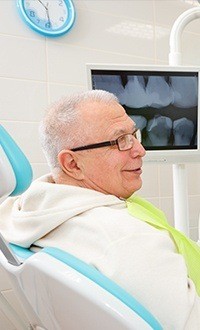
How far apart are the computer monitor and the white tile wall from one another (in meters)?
0.65

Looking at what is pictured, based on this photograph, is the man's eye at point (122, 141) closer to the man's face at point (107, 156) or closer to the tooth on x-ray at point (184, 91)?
the man's face at point (107, 156)

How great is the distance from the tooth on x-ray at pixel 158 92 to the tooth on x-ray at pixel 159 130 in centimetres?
7

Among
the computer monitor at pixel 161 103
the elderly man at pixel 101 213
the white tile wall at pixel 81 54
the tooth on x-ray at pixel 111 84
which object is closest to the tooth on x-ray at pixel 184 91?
the computer monitor at pixel 161 103

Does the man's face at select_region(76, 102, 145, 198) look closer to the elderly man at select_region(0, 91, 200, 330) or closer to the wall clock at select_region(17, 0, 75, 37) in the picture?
the elderly man at select_region(0, 91, 200, 330)

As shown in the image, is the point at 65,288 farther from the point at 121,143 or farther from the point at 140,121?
the point at 140,121

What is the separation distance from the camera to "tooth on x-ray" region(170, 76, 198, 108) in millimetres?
1651

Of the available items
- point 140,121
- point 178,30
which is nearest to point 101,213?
point 140,121

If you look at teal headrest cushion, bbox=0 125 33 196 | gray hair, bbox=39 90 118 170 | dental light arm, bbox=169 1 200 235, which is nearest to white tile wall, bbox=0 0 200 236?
dental light arm, bbox=169 1 200 235

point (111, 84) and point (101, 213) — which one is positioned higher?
point (111, 84)

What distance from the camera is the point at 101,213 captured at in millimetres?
902

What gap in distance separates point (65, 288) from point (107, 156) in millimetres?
529

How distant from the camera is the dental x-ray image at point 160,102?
62.0 inches

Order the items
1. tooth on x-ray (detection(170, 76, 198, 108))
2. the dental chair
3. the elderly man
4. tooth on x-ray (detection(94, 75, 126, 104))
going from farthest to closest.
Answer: tooth on x-ray (detection(170, 76, 198, 108)) < tooth on x-ray (detection(94, 75, 126, 104)) < the elderly man < the dental chair

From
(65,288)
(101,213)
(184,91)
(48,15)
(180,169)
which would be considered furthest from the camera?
(48,15)
